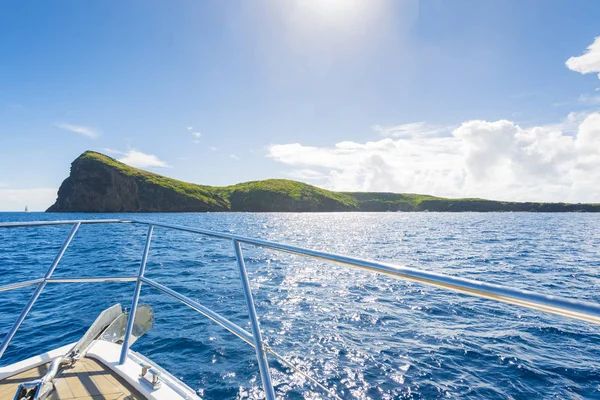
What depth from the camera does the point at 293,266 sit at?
57.2 ft

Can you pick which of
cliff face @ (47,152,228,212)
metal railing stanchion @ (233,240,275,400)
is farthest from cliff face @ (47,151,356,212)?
metal railing stanchion @ (233,240,275,400)

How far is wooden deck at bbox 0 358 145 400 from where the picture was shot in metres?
2.41

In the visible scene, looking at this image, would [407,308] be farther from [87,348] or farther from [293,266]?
[87,348]

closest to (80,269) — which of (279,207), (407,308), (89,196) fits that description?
(407,308)

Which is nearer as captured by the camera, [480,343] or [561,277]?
[480,343]

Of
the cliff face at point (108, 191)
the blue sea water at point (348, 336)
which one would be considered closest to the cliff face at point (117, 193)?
the cliff face at point (108, 191)

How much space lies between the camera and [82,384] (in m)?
2.54

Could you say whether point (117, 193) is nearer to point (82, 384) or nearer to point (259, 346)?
point (82, 384)

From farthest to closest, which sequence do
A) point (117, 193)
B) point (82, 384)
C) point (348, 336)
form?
point (117, 193) → point (348, 336) → point (82, 384)

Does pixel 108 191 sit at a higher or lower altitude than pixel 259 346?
higher

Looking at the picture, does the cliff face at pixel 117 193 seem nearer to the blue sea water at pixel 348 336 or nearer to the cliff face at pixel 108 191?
the cliff face at pixel 108 191


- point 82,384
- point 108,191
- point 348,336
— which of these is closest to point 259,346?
point 82,384

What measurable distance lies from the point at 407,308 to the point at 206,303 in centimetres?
669

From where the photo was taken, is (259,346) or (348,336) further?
(348,336)
